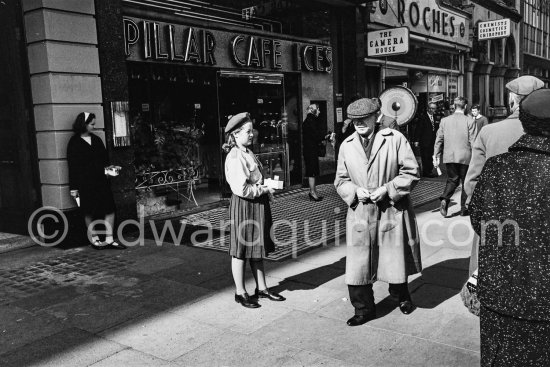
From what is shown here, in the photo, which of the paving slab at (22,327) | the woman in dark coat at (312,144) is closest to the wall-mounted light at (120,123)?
the paving slab at (22,327)

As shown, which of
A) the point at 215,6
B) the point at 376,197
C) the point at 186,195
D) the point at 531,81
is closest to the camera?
the point at 531,81

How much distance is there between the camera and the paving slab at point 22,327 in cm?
440

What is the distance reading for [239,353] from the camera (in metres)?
4.00

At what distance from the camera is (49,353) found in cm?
414

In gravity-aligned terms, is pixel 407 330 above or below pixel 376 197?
below

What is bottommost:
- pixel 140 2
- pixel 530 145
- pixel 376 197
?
pixel 376 197

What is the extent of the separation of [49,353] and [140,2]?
6.86m

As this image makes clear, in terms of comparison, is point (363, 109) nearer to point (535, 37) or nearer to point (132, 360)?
point (132, 360)

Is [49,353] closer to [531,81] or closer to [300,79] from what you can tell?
[531,81]

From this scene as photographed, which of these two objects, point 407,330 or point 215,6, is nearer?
point 407,330

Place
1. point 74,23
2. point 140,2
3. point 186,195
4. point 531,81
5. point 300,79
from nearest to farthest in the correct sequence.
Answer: point 531,81 → point 74,23 → point 140,2 → point 186,195 → point 300,79

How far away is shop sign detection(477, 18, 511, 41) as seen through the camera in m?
20.4

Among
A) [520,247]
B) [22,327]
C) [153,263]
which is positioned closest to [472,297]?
[520,247]

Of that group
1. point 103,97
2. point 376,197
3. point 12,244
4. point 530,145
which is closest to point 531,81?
point 376,197
